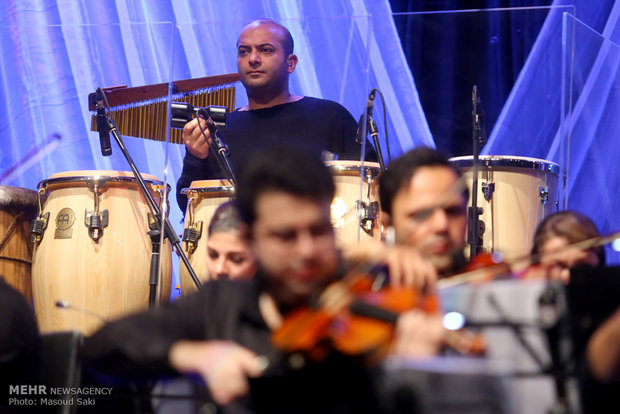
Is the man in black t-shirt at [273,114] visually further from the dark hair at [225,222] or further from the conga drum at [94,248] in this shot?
the dark hair at [225,222]

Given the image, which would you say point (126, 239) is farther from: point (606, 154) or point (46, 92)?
point (606, 154)

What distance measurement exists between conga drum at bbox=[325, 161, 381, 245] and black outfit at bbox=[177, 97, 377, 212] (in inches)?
4.8

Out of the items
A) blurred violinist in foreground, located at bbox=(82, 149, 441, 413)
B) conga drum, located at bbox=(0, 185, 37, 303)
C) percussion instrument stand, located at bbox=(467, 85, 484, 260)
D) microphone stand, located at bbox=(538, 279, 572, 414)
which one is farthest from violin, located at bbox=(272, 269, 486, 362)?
conga drum, located at bbox=(0, 185, 37, 303)

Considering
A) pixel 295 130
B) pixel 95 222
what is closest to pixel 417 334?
pixel 295 130

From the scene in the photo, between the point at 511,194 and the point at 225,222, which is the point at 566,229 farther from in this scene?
the point at 511,194

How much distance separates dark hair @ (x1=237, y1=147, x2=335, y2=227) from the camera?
5.51 feet

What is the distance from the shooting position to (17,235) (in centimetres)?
429

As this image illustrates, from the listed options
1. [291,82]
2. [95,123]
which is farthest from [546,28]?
[95,123]

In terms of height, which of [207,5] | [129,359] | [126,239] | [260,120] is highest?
[207,5]

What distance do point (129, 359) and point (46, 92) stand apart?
3.15m

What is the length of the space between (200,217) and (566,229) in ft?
6.77

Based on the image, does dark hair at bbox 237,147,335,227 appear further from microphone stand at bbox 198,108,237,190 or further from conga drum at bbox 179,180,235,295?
conga drum at bbox 179,180,235,295

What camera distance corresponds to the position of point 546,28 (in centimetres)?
426

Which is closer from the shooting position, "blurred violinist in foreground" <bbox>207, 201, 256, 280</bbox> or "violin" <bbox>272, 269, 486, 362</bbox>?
"violin" <bbox>272, 269, 486, 362</bbox>
